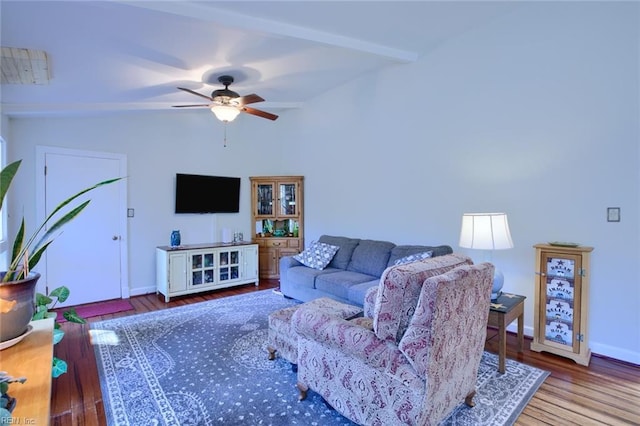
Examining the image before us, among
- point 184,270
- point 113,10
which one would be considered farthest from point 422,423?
point 184,270

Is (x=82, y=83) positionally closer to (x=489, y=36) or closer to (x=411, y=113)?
(x=411, y=113)

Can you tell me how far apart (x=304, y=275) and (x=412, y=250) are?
141 centimetres

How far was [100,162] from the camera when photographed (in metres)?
4.51

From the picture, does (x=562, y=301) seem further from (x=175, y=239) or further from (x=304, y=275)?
(x=175, y=239)

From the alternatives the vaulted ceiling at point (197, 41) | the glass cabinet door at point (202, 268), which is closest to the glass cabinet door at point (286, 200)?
the glass cabinet door at point (202, 268)

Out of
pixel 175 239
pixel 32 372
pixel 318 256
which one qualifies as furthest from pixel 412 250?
pixel 32 372

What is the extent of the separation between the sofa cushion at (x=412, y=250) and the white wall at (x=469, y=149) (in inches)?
9.4

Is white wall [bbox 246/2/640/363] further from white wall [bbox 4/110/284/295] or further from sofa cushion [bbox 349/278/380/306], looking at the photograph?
white wall [bbox 4/110/284/295]

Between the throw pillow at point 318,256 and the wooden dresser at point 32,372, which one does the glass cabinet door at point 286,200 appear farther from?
the wooden dresser at point 32,372

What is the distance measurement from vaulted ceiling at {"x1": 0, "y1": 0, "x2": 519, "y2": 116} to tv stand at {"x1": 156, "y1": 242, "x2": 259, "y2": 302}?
2.09m

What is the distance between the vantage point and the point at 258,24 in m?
2.84

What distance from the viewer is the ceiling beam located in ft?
7.87

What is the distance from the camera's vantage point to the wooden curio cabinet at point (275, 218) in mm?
5832

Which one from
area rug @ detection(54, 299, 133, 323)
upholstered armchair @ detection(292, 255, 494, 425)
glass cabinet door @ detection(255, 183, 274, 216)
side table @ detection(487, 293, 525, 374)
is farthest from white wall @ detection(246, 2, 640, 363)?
area rug @ detection(54, 299, 133, 323)
